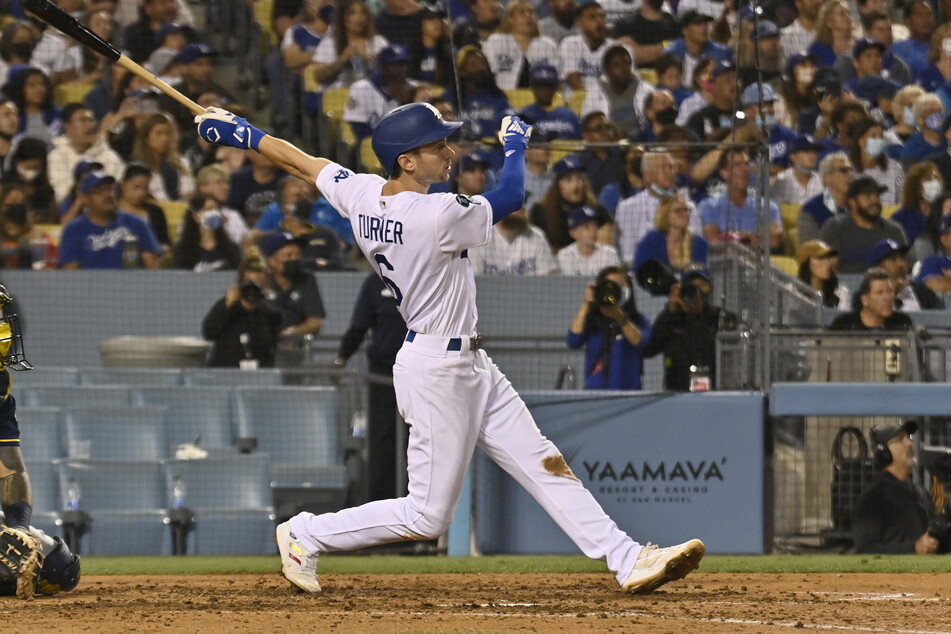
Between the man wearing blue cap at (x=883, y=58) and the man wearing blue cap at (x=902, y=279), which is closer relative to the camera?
the man wearing blue cap at (x=902, y=279)

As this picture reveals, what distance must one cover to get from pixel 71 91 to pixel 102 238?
1912mm

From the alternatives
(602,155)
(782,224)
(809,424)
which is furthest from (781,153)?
(809,424)

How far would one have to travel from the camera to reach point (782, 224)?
1008 centimetres

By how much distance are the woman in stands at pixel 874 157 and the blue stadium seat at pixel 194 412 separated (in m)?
5.49

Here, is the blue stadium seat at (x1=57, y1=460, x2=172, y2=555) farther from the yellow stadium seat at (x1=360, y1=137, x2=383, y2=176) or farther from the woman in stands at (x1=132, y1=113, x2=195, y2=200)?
the yellow stadium seat at (x1=360, y1=137, x2=383, y2=176)

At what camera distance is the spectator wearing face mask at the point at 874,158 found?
10.6 meters

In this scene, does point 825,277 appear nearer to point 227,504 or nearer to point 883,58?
point 883,58

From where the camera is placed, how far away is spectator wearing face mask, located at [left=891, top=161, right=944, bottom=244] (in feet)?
32.8

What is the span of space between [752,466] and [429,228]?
3490mm

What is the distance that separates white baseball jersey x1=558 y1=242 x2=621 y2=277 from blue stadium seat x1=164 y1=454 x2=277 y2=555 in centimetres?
250

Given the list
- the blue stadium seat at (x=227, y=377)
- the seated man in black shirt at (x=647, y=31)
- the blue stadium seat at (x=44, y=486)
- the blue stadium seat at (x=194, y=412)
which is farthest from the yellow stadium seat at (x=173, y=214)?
the seated man in black shirt at (x=647, y=31)

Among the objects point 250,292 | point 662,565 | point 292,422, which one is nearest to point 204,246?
point 250,292

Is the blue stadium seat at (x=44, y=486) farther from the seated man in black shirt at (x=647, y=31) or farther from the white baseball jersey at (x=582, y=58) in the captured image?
the seated man in black shirt at (x=647, y=31)

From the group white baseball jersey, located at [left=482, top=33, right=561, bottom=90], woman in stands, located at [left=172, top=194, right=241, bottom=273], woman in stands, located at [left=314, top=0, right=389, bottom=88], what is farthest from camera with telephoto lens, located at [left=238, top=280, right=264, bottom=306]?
white baseball jersey, located at [left=482, top=33, right=561, bottom=90]
